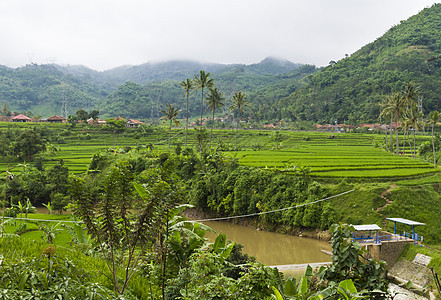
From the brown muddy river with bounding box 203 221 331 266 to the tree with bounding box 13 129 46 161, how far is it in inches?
921

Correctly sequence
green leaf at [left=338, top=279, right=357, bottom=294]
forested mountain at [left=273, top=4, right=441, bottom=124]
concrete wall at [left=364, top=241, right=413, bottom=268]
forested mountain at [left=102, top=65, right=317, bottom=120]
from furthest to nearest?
forested mountain at [left=102, top=65, right=317, bottom=120] → forested mountain at [left=273, top=4, right=441, bottom=124] → concrete wall at [left=364, top=241, right=413, bottom=268] → green leaf at [left=338, top=279, right=357, bottom=294]

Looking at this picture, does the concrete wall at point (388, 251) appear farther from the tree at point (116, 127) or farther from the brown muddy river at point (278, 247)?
the tree at point (116, 127)

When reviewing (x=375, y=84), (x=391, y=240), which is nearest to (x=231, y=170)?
(x=391, y=240)

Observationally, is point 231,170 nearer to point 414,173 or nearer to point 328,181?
point 328,181

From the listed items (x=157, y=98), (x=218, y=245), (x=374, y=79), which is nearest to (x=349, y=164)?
(x=218, y=245)

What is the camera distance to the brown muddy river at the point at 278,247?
17344 millimetres

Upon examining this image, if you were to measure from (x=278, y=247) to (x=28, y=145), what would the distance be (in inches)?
1108

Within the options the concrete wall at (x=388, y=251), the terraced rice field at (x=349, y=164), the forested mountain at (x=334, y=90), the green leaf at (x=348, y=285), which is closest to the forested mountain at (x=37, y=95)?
the forested mountain at (x=334, y=90)

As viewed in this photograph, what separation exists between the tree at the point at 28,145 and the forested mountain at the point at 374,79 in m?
51.9

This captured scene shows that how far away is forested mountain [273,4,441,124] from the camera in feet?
209

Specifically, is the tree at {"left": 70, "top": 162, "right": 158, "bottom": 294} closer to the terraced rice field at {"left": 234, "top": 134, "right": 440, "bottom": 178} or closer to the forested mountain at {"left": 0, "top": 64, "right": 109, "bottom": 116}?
the terraced rice field at {"left": 234, "top": 134, "right": 440, "bottom": 178}

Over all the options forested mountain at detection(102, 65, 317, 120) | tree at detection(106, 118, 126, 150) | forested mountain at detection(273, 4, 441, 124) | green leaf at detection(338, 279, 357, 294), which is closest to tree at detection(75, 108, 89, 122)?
tree at detection(106, 118, 126, 150)

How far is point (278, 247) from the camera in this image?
63.2 ft

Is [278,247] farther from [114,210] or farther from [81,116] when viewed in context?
[81,116]
